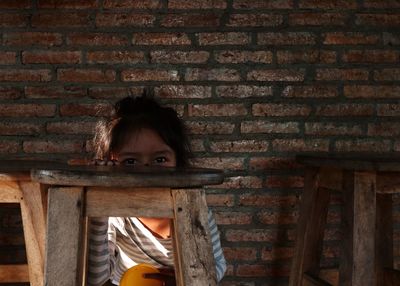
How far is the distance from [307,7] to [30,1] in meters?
1.10

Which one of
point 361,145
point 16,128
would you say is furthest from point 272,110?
point 16,128

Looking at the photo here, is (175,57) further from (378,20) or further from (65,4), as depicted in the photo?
(378,20)

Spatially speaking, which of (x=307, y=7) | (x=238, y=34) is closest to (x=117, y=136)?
(x=238, y=34)

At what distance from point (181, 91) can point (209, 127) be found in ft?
0.59

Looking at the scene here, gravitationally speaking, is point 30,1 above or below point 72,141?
above

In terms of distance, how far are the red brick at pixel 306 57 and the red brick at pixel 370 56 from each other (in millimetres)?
62

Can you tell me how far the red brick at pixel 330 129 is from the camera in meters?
2.74

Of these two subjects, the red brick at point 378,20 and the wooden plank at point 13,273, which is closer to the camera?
the wooden plank at point 13,273

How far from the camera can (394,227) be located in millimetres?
2793

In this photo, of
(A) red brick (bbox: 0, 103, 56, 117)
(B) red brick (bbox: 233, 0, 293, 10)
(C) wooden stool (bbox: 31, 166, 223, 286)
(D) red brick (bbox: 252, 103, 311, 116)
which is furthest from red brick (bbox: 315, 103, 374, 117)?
(C) wooden stool (bbox: 31, 166, 223, 286)

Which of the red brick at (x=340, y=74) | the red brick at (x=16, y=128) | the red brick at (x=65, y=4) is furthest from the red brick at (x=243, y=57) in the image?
the red brick at (x=16, y=128)

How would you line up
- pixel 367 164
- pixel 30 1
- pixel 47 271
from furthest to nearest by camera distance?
pixel 30 1 < pixel 367 164 < pixel 47 271

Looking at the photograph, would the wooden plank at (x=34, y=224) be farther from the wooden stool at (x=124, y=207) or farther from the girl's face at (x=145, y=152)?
the wooden stool at (x=124, y=207)

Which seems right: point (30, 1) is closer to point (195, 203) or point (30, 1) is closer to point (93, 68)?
point (93, 68)
